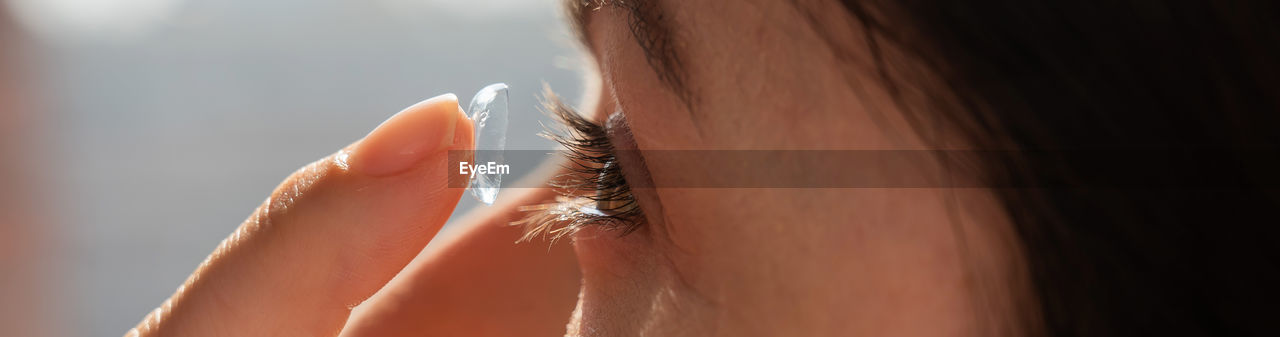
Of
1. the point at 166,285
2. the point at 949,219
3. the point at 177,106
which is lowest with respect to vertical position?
the point at 166,285

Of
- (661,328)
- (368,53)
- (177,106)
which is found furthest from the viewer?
(177,106)

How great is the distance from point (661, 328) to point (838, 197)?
100mm

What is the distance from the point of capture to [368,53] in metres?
1.18

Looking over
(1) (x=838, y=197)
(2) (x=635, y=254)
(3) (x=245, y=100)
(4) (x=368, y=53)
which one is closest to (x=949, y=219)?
(1) (x=838, y=197)

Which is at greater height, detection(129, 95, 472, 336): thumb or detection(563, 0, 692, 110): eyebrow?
detection(563, 0, 692, 110): eyebrow

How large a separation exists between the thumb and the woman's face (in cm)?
18

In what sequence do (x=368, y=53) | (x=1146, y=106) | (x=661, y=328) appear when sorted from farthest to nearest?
(x=368, y=53)
(x=661, y=328)
(x=1146, y=106)

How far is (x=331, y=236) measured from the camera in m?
0.48

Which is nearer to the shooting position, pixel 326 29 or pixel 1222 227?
pixel 1222 227

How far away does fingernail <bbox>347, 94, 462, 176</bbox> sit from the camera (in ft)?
1.52

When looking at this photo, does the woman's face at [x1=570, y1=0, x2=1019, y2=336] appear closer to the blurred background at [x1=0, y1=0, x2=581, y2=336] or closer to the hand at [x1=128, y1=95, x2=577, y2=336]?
the hand at [x1=128, y1=95, x2=577, y2=336]

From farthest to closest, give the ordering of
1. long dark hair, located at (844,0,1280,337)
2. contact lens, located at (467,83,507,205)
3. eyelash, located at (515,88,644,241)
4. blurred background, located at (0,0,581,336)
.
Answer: blurred background, located at (0,0,581,336), contact lens, located at (467,83,507,205), eyelash, located at (515,88,644,241), long dark hair, located at (844,0,1280,337)

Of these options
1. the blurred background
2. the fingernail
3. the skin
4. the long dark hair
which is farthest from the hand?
the blurred background

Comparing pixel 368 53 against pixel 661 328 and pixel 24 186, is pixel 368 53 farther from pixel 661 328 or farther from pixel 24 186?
pixel 661 328
